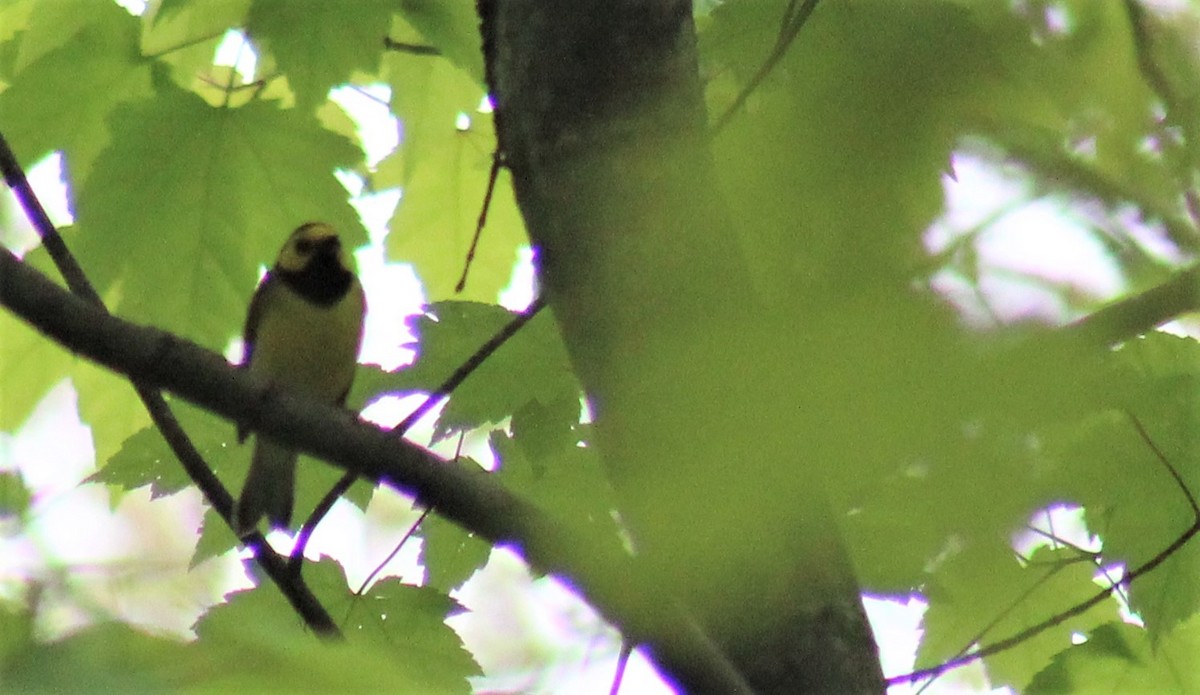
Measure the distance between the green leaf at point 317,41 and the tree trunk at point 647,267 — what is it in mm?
389

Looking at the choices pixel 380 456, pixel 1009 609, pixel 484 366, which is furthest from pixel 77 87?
pixel 1009 609

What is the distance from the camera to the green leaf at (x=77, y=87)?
193cm

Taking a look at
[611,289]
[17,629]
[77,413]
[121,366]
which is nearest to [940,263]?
[17,629]

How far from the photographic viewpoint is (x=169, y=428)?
1.53 meters

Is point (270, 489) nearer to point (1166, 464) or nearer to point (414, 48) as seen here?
point (414, 48)

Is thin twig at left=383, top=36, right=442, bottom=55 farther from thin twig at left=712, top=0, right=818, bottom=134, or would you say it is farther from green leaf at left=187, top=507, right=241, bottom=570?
thin twig at left=712, top=0, right=818, bottom=134

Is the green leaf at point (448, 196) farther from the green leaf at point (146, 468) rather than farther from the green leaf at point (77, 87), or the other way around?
the green leaf at point (146, 468)

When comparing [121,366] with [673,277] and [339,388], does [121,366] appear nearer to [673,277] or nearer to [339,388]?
[673,277]

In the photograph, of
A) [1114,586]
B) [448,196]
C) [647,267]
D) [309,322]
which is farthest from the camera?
[309,322]

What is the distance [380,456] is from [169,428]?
461 mm

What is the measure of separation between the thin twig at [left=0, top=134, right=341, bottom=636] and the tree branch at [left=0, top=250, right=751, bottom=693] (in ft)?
0.83

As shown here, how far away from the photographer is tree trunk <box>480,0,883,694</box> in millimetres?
1157

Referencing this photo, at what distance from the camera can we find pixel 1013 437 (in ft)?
3.39

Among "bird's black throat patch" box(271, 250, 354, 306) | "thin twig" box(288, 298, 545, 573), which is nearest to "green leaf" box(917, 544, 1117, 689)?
"thin twig" box(288, 298, 545, 573)
